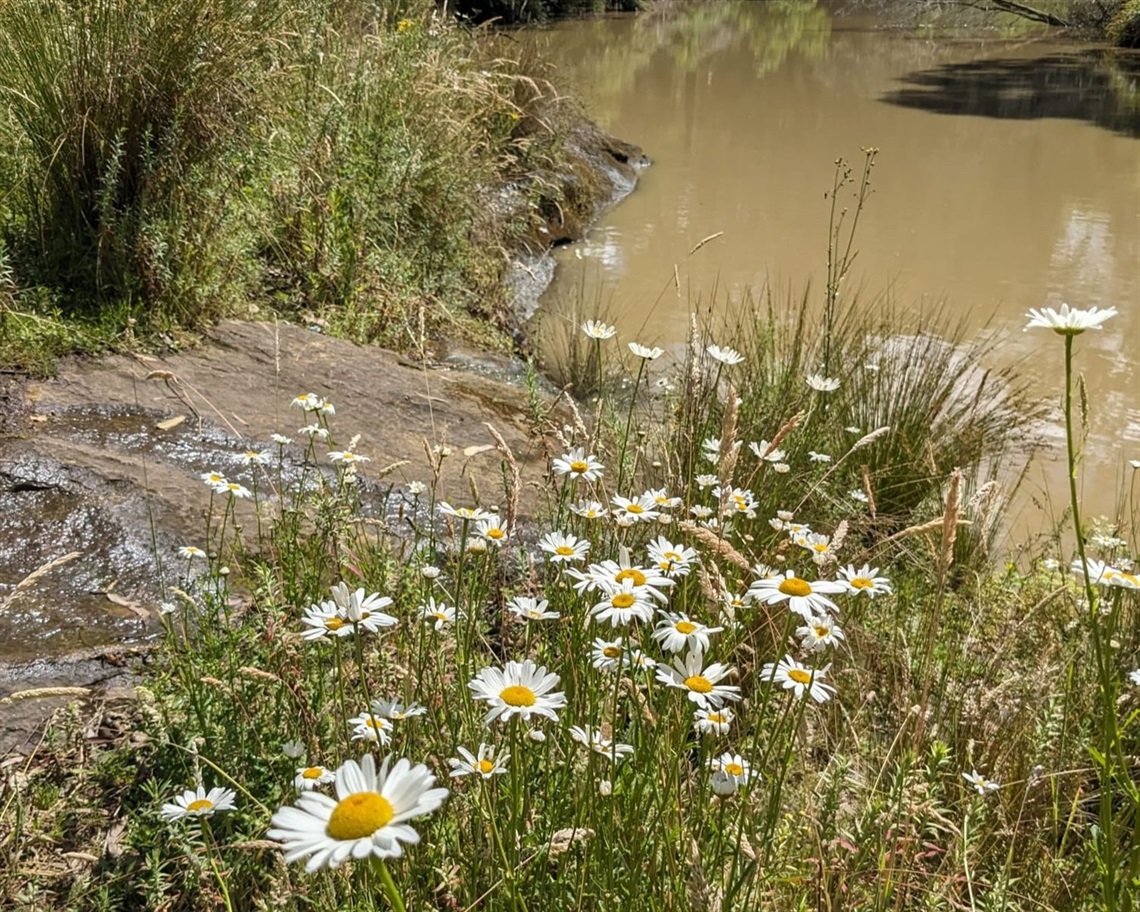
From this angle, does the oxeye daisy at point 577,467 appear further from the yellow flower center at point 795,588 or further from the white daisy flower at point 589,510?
the yellow flower center at point 795,588

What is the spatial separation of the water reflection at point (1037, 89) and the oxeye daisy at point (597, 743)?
12042 millimetres

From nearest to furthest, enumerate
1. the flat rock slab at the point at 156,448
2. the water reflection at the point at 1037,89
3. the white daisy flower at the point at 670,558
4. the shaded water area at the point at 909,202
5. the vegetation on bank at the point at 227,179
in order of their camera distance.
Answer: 1. the white daisy flower at the point at 670,558
2. the flat rock slab at the point at 156,448
3. the vegetation on bank at the point at 227,179
4. the shaded water area at the point at 909,202
5. the water reflection at the point at 1037,89

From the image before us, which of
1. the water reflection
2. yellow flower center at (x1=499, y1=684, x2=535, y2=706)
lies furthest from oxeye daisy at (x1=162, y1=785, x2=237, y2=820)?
the water reflection

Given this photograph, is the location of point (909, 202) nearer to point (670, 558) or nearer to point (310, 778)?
point (670, 558)

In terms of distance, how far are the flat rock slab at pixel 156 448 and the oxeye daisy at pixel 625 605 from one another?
1.48 feet

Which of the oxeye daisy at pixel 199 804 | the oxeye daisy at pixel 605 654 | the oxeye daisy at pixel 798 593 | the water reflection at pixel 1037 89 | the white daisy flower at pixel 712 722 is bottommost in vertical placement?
the oxeye daisy at pixel 199 804

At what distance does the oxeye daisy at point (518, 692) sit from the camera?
0.93m

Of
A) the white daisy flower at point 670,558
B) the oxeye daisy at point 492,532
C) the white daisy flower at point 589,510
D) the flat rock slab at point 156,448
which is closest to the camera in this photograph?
the white daisy flower at point 670,558

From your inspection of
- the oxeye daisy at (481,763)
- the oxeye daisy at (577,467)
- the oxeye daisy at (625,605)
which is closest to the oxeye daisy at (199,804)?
the oxeye daisy at (481,763)

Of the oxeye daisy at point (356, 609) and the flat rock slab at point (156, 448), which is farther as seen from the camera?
the flat rock slab at point (156, 448)

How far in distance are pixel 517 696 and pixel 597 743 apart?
1.01 feet

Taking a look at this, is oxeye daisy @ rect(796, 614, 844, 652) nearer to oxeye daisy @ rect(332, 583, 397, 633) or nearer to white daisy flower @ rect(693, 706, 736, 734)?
white daisy flower @ rect(693, 706, 736, 734)

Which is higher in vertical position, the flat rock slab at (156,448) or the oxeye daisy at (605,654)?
the oxeye daisy at (605,654)

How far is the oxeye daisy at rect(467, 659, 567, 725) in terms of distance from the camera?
93 cm
